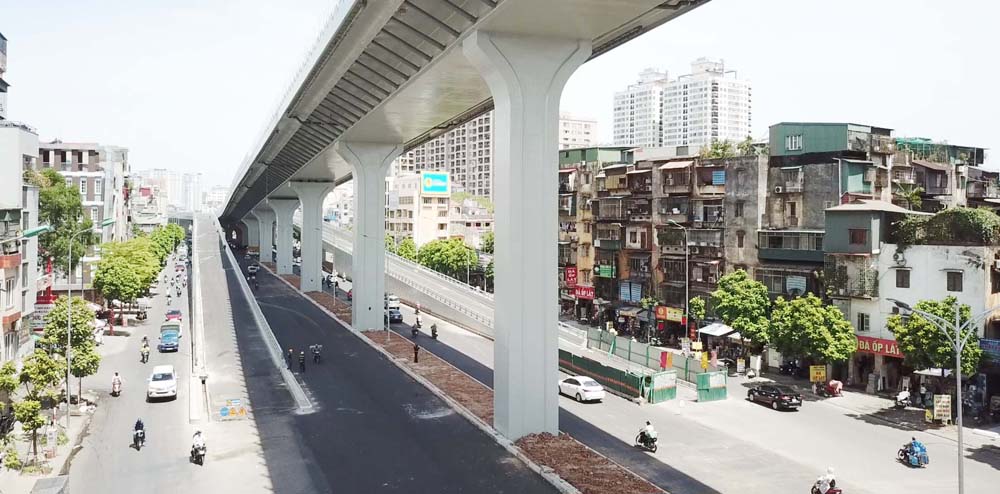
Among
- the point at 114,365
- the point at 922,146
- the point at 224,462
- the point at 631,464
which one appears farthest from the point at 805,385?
the point at 114,365

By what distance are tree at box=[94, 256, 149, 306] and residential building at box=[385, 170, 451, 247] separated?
65.0 metres

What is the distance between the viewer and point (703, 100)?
19038cm

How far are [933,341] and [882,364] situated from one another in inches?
260

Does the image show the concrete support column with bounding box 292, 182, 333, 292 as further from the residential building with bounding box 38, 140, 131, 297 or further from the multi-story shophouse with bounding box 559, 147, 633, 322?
the multi-story shophouse with bounding box 559, 147, 633, 322

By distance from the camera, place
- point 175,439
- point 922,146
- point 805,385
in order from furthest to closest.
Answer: point 922,146 → point 805,385 → point 175,439

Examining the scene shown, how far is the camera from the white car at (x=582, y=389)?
34.8 metres

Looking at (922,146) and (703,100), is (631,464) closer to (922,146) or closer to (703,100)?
(922,146)

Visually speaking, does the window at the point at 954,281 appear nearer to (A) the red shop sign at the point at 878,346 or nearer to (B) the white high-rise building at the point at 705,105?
(A) the red shop sign at the point at 878,346

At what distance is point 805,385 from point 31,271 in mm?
42280

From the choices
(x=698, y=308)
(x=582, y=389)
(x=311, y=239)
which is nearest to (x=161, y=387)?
(x=582, y=389)

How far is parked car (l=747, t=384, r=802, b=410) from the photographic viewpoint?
35469 millimetres

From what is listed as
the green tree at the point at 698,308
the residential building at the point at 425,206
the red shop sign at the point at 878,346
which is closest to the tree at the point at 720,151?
the green tree at the point at 698,308

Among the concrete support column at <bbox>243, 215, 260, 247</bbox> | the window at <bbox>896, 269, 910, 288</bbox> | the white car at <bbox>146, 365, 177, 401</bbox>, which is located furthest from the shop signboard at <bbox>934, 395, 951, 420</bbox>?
the concrete support column at <bbox>243, 215, 260, 247</bbox>

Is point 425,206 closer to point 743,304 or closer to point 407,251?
point 407,251
